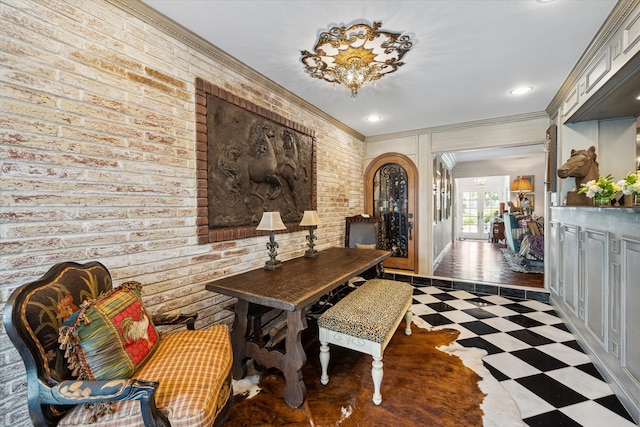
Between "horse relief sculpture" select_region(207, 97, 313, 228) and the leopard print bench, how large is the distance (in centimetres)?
118

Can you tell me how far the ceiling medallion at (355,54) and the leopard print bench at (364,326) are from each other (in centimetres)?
187

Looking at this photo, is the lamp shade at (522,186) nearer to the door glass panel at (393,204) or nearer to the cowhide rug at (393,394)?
the door glass panel at (393,204)

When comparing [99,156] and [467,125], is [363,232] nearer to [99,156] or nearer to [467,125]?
[467,125]

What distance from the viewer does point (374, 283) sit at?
2.61 metres

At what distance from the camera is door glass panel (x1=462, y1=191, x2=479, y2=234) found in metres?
9.46

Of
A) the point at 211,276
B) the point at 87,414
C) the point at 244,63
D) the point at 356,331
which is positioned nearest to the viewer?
the point at 87,414

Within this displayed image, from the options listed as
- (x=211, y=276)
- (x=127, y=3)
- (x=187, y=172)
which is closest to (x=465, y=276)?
(x=211, y=276)

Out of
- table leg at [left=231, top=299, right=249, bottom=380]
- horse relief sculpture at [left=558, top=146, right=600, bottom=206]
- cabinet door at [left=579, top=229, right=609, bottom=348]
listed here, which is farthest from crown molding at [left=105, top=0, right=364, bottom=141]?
cabinet door at [left=579, top=229, right=609, bottom=348]

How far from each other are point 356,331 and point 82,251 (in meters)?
1.71

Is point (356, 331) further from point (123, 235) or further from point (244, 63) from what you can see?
point (244, 63)

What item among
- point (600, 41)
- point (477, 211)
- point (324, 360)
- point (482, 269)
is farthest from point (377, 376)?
point (477, 211)

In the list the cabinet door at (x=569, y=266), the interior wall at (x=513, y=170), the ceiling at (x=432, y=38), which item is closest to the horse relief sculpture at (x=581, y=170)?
the cabinet door at (x=569, y=266)

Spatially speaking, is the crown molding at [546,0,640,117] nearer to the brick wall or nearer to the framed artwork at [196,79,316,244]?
the framed artwork at [196,79,316,244]

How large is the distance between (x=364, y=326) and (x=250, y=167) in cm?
170
